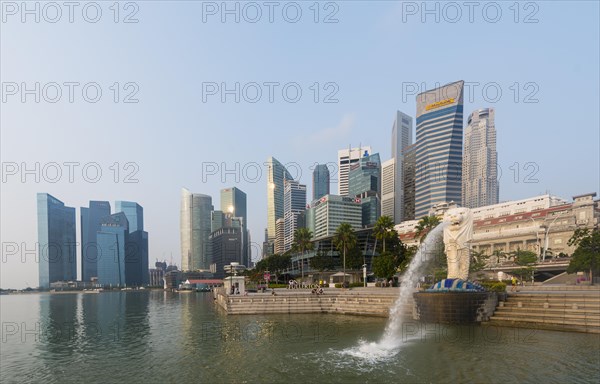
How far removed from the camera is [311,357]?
2447cm

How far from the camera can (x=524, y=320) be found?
31.8 m

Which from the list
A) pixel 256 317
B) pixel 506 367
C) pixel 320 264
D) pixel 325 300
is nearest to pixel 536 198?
pixel 320 264

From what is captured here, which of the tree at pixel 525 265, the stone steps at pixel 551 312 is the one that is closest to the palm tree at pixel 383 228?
the tree at pixel 525 265

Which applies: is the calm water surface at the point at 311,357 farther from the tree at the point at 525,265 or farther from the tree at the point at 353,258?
the tree at the point at 353,258

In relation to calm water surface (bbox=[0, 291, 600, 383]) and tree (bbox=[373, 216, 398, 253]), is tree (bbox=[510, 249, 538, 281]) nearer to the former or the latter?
tree (bbox=[373, 216, 398, 253])

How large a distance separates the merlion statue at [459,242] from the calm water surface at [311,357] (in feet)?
22.4

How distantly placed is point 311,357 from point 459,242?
21.3 meters

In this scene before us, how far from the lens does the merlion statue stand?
38000 millimetres

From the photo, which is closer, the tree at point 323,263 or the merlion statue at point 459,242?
the merlion statue at point 459,242

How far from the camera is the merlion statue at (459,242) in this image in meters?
38.0

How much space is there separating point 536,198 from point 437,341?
139m

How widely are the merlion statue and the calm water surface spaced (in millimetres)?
6829

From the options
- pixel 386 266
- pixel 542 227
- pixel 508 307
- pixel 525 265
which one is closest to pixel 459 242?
pixel 508 307

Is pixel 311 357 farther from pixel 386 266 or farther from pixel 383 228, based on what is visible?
pixel 383 228
